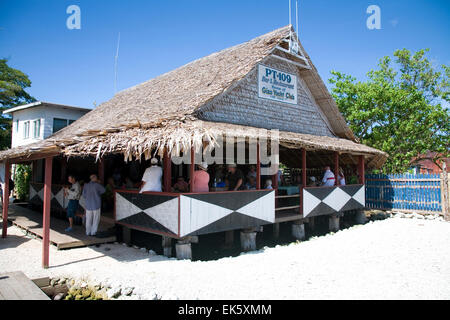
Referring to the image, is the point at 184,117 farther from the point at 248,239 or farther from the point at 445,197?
the point at 445,197

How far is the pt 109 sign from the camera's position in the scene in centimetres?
1088

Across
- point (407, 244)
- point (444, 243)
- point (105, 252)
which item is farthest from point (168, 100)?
point (444, 243)

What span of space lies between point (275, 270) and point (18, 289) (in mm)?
4200

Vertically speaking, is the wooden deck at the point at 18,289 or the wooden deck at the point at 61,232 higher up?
the wooden deck at the point at 18,289

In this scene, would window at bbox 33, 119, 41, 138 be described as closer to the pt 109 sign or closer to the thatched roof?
the thatched roof

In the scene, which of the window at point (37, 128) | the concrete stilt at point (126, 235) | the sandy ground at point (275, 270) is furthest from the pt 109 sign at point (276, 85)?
the window at point (37, 128)

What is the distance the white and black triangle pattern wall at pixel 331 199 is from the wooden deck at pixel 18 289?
7.48 meters

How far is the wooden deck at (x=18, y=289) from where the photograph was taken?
12.9ft

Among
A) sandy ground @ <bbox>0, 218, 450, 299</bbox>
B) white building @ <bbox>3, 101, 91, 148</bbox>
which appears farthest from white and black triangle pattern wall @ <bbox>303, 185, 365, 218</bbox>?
white building @ <bbox>3, 101, 91, 148</bbox>

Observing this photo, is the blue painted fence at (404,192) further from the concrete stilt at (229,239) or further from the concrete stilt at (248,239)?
the concrete stilt at (248,239)

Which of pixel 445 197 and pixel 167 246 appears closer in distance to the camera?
pixel 167 246

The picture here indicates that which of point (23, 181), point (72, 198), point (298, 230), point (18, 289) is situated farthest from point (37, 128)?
point (18, 289)

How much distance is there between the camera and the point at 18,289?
164 inches

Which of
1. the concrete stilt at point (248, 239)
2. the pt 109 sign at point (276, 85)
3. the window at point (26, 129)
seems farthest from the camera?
the window at point (26, 129)
